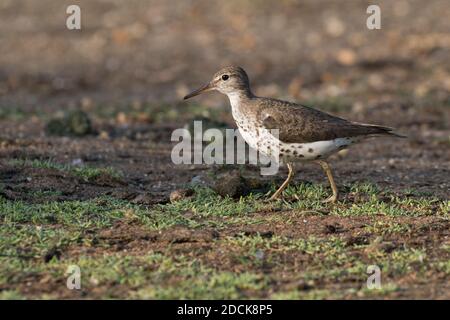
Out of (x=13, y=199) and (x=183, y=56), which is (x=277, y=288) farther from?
(x=183, y=56)

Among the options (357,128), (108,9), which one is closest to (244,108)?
(357,128)

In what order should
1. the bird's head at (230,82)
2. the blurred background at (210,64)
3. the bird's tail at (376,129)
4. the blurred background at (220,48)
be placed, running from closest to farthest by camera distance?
the bird's tail at (376,129), the bird's head at (230,82), the blurred background at (210,64), the blurred background at (220,48)

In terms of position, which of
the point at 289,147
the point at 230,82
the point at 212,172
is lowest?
the point at 212,172

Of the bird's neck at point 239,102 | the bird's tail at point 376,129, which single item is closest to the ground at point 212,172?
the bird's tail at point 376,129

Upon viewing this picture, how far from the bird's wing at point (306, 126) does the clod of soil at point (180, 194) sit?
90 cm

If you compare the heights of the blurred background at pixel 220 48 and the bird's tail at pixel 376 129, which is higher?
the blurred background at pixel 220 48

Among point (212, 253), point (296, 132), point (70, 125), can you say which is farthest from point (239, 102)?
point (70, 125)

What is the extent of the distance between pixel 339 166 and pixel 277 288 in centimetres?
414

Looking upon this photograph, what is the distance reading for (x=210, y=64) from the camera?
57.1ft

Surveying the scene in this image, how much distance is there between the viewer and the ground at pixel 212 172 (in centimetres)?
620

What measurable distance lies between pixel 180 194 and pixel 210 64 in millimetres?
9751

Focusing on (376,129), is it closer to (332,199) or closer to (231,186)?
(332,199)

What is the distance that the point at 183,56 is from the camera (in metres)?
18.0

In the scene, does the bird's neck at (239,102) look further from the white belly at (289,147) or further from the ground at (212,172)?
the ground at (212,172)
